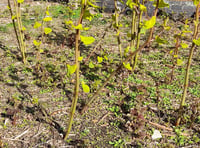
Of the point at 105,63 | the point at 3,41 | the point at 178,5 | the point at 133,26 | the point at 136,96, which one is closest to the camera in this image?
the point at 136,96

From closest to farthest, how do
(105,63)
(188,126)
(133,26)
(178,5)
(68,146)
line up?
1. (68,146)
2. (188,126)
3. (133,26)
4. (105,63)
5. (178,5)

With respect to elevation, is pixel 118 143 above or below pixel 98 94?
below

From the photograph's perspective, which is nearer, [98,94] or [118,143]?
[118,143]

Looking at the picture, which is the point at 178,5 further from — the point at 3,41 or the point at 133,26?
the point at 3,41

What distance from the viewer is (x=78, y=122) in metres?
2.12

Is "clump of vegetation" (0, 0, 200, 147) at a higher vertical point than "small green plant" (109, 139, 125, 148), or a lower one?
higher

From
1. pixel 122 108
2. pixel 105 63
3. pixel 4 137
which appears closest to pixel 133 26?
pixel 105 63

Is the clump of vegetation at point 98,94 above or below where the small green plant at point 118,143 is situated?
Answer: above

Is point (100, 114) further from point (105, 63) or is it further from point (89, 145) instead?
point (105, 63)

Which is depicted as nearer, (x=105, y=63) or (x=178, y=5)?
(x=105, y=63)

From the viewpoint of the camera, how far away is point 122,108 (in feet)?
7.52

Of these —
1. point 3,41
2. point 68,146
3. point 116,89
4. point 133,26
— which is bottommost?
point 68,146

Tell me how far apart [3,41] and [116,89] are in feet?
6.25

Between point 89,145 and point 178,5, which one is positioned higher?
point 178,5
